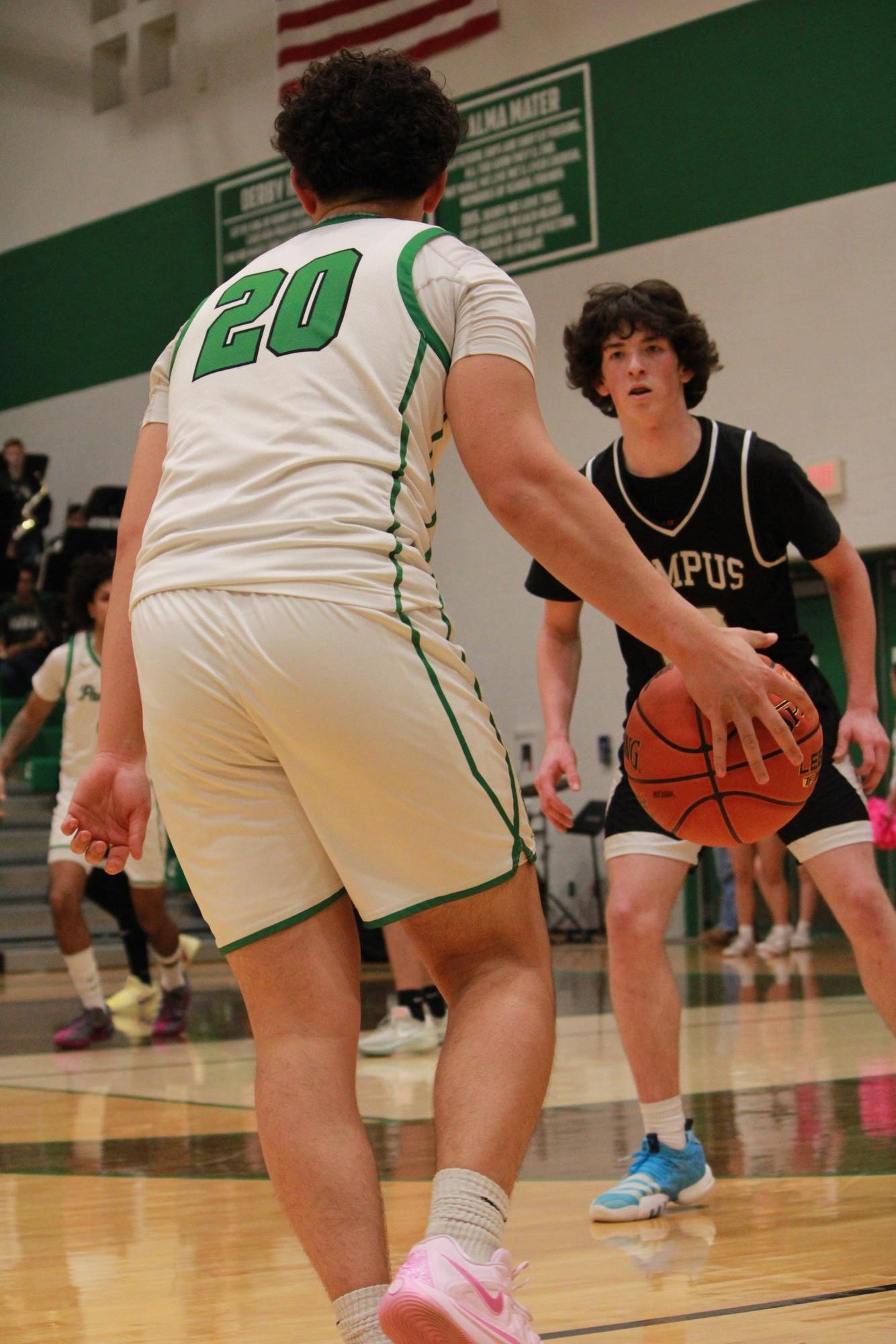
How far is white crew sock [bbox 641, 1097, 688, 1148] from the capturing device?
11.5ft

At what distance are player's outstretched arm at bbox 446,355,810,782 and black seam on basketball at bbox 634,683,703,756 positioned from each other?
562mm

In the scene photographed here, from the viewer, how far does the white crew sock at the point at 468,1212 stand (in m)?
1.89

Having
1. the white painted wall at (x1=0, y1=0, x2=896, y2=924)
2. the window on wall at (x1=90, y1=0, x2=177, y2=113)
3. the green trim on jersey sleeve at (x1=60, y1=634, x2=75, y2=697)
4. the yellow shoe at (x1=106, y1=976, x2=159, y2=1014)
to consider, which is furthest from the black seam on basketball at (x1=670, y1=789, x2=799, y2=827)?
the window on wall at (x1=90, y1=0, x2=177, y2=113)

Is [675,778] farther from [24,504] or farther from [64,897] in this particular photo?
[24,504]

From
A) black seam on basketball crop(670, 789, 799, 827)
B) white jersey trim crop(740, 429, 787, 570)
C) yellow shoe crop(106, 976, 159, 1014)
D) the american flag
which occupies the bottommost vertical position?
yellow shoe crop(106, 976, 159, 1014)

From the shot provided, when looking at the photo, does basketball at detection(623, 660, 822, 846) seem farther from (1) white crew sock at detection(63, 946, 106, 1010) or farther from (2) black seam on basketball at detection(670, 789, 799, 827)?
(1) white crew sock at detection(63, 946, 106, 1010)

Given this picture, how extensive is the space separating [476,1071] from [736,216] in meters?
12.6

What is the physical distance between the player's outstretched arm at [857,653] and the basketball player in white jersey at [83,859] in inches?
161

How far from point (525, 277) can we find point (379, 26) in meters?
2.65

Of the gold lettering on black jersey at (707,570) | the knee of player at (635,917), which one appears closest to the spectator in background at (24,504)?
the gold lettering on black jersey at (707,570)

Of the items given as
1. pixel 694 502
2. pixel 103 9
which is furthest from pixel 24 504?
pixel 694 502

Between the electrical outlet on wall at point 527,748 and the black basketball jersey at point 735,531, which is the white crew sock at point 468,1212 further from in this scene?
the electrical outlet on wall at point 527,748

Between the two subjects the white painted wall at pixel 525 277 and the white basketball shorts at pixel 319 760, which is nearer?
the white basketball shorts at pixel 319 760

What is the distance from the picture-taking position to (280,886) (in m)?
2.05
